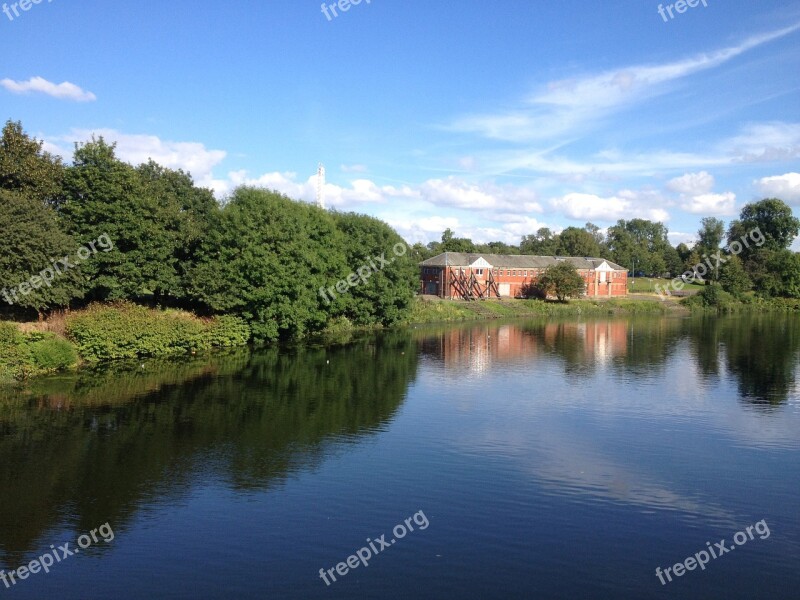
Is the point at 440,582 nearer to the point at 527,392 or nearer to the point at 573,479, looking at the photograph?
the point at 573,479

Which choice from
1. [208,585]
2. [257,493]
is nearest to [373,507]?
[257,493]

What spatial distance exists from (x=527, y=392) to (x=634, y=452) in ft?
32.3

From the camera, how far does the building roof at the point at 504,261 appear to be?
8919cm

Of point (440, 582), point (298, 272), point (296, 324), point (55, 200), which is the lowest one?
point (440, 582)

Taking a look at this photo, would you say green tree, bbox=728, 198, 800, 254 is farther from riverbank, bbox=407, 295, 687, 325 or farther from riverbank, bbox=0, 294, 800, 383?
riverbank, bbox=0, 294, 800, 383

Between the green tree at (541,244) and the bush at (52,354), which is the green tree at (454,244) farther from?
the bush at (52,354)

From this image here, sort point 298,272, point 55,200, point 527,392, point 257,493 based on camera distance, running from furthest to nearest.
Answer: point 298,272 → point 55,200 → point 527,392 → point 257,493

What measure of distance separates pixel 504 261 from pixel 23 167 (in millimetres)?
67479

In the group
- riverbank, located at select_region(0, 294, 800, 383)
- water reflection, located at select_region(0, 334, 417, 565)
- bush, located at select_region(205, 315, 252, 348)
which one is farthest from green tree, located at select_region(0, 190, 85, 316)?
bush, located at select_region(205, 315, 252, 348)

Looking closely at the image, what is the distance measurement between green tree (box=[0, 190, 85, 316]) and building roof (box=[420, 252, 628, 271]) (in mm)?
57460

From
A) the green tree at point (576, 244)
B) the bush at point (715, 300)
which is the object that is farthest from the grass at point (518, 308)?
the green tree at point (576, 244)

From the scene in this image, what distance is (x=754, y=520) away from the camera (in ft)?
52.2

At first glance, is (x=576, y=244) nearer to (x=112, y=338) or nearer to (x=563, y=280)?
(x=563, y=280)

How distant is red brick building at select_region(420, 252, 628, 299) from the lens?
88438mm
